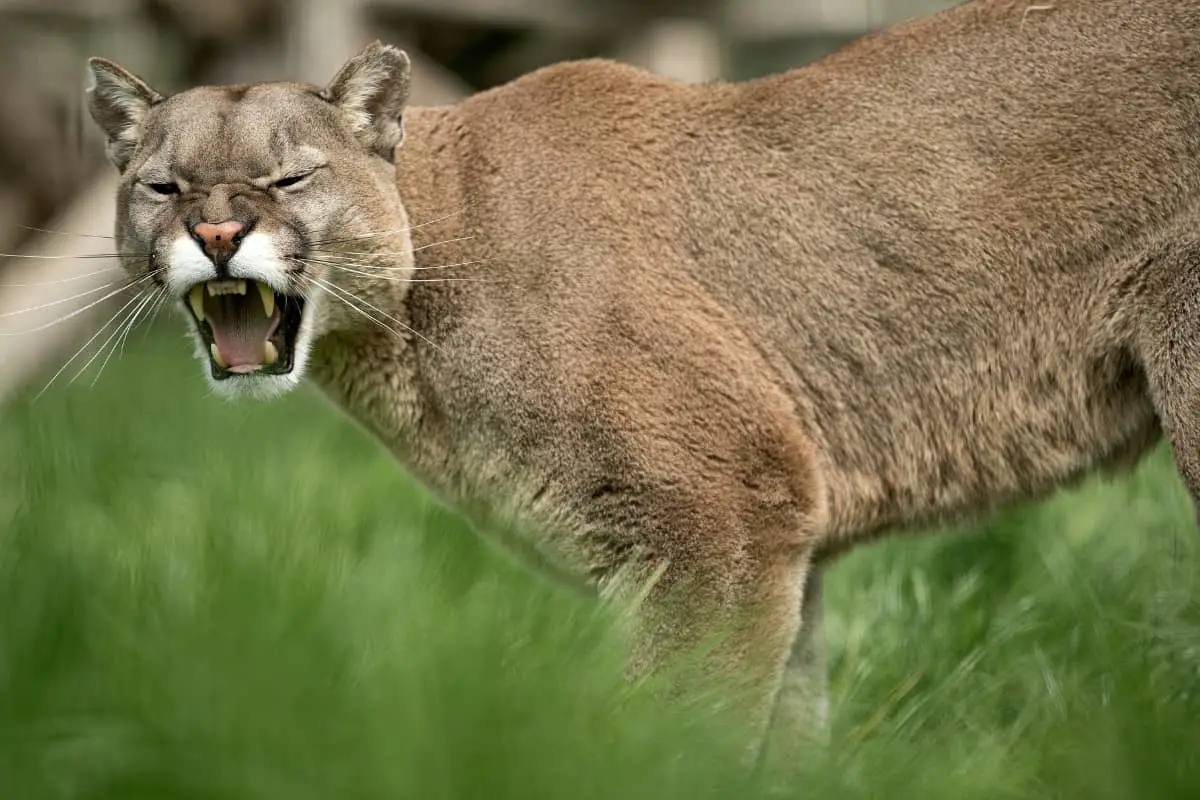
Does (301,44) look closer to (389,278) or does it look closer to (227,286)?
(389,278)

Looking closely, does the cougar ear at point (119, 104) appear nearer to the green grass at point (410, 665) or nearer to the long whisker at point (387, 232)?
the long whisker at point (387, 232)

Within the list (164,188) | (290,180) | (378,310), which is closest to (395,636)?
(378,310)

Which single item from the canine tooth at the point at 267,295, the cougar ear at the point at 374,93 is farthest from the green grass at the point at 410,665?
the cougar ear at the point at 374,93

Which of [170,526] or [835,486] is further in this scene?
[835,486]

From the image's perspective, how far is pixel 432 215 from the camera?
440cm

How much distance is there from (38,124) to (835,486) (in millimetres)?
6052

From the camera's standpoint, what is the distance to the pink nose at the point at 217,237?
12.7 ft

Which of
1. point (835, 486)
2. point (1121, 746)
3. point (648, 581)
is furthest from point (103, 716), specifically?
point (835, 486)

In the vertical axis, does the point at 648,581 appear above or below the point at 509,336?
below

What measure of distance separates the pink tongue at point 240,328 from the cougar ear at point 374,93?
574 mm

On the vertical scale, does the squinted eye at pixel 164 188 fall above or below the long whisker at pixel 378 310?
above

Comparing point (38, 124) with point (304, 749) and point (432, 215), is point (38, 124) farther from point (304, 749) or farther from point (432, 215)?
point (304, 749)

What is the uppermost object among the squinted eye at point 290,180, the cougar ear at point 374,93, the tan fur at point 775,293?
the cougar ear at point 374,93

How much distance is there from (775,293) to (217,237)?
1457mm
